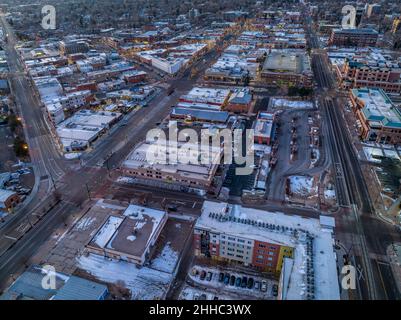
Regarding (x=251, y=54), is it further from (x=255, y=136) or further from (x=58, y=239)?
(x=58, y=239)

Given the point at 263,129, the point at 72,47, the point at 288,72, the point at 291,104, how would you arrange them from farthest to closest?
the point at 72,47 < the point at 288,72 < the point at 291,104 < the point at 263,129

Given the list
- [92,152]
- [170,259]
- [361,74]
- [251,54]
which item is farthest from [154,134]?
[251,54]

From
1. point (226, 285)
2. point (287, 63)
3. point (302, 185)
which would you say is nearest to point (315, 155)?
point (302, 185)

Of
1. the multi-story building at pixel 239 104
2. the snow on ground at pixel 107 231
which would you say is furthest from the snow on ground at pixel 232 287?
the multi-story building at pixel 239 104

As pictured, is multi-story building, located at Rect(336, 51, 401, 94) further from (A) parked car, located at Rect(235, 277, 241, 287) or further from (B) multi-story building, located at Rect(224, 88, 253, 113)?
(A) parked car, located at Rect(235, 277, 241, 287)

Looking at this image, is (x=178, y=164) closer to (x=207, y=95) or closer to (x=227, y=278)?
(x=227, y=278)

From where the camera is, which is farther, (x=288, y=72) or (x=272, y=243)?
(x=288, y=72)
